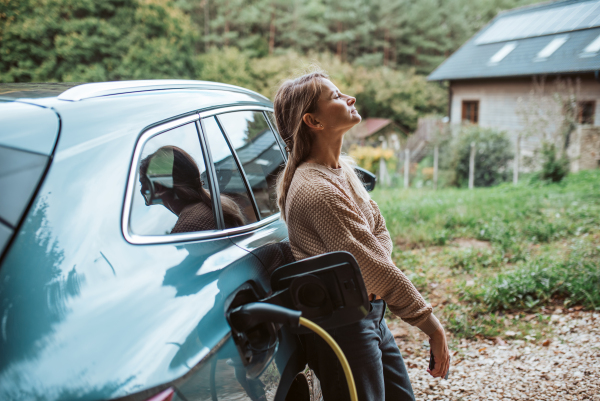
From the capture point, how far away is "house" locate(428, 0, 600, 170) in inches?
586

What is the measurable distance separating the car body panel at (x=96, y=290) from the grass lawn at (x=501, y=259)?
124 inches

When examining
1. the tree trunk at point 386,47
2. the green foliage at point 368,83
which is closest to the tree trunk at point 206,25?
the green foliage at point 368,83

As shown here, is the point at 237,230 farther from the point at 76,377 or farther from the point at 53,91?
the point at 76,377

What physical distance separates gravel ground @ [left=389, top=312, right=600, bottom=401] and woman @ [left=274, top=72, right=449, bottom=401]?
55.0 inches

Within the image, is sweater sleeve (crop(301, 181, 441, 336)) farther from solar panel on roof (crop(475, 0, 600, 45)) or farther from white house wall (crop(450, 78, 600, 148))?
white house wall (crop(450, 78, 600, 148))

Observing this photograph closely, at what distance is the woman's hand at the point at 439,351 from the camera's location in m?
1.86

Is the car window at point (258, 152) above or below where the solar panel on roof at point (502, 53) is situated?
below

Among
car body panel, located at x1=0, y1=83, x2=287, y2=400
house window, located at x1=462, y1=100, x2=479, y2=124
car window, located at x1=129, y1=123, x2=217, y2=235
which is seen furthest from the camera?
house window, located at x1=462, y1=100, x2=479, y2=124

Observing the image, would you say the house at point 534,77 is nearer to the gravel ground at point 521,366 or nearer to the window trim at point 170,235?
the gravel ground at point 521,366

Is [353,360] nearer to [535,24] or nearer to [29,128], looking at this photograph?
[29,128]

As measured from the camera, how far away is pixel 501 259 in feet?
17.2

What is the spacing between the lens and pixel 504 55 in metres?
22.1

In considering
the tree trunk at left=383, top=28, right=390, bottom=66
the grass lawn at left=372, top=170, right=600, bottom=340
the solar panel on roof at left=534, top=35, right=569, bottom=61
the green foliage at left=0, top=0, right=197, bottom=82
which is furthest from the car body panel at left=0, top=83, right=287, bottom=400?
the tree trunk at left=383, top=28, right=390, bottom=66

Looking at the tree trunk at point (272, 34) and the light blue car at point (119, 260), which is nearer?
the light blue car at point (119, 260)
